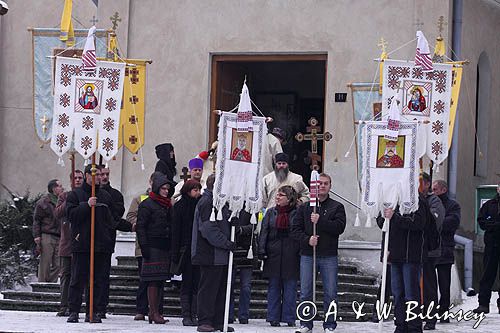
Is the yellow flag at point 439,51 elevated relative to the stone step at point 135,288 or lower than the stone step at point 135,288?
elevated

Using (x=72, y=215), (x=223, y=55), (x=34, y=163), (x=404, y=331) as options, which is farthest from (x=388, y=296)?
(x=34, y=163)

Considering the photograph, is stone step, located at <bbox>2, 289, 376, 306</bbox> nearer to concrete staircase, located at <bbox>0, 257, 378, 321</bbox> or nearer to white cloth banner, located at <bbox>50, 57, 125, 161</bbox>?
concrete staircase, located at <bbox>0, 257, 378, 321</bbox>

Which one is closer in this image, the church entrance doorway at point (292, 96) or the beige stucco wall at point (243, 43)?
the beige stucco wall at point (243, 43)

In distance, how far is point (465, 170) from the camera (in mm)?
22781

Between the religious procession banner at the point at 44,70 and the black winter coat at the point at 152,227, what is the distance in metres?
3.69

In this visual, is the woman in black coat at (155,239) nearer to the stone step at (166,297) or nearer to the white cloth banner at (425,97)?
the stone step at (166,297)

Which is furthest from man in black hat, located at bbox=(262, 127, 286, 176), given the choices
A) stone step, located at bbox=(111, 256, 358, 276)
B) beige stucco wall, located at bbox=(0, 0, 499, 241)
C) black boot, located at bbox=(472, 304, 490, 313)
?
black boot, located at bbox=(472, 304, 490, 313)

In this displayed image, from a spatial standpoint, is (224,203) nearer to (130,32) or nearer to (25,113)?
(130,32)

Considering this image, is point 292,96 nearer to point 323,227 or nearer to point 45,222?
point 45,222

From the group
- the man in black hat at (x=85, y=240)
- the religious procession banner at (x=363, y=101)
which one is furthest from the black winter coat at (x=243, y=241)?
the religious procession banner at (x=363, y=101)

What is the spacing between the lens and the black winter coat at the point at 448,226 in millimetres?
18188

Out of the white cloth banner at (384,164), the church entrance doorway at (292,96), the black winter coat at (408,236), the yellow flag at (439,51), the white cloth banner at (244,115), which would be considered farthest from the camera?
the church entrance doorway at (292,96)

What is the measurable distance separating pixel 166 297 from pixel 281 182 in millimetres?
2342

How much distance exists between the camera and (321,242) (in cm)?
1689
